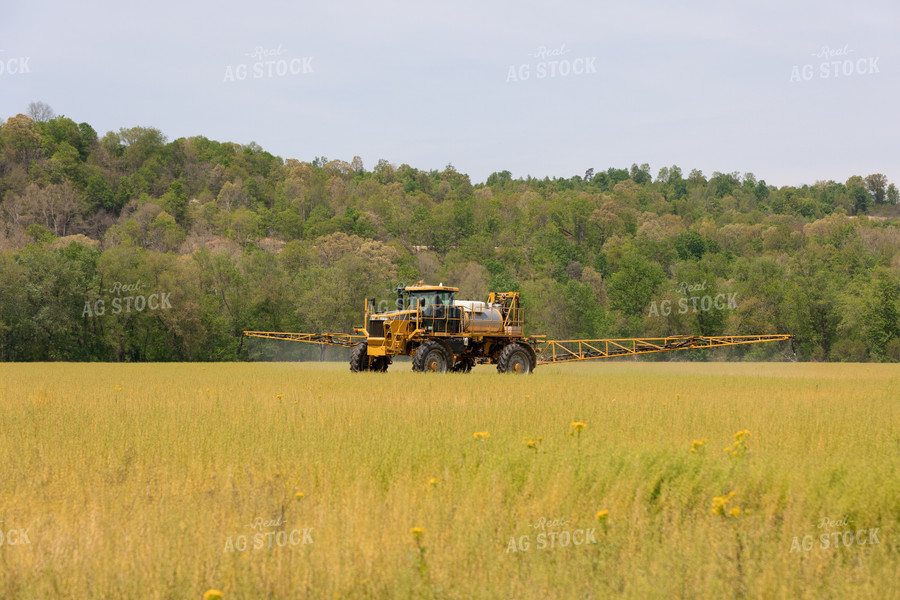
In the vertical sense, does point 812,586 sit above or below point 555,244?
below

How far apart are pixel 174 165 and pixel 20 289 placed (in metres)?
124

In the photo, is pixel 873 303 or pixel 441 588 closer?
pixel 441 588

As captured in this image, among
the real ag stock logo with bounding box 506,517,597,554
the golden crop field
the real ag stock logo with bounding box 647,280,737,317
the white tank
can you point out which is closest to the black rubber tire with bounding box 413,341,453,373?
the white tank

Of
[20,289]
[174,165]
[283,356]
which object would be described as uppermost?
[174,165]

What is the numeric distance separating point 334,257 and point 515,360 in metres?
73.3

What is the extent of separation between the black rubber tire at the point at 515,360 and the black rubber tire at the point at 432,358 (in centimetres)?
164

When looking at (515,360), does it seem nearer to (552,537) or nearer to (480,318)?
(480,318)

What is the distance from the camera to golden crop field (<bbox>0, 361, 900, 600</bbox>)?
16.2 ft

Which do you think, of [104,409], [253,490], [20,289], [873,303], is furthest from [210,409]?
[873,303]

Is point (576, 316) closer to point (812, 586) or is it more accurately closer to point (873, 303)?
point (873, 303)

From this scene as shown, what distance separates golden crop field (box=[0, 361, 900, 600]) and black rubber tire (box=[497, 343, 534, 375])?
526 inches

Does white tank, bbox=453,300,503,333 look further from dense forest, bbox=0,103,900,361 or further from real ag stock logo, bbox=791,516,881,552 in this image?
dense forest, bbox=0,103,900,361

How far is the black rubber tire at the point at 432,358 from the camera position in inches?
931

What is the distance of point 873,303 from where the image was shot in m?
67.5
